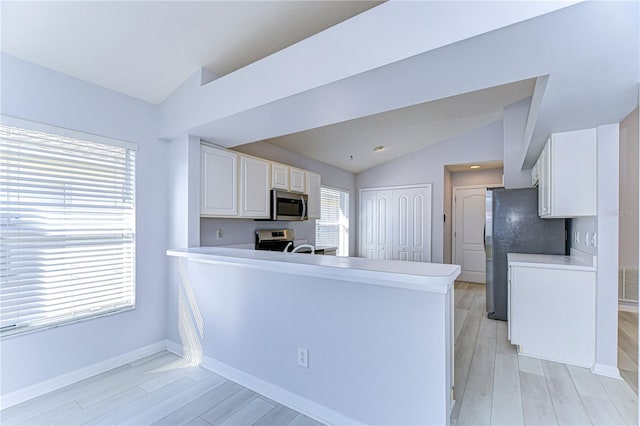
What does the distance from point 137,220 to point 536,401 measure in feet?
11.7

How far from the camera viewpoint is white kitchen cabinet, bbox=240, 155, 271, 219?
3354mm

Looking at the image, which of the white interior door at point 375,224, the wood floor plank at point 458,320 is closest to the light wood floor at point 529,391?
the wood floor plank at point 458,320

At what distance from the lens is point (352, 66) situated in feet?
5.63

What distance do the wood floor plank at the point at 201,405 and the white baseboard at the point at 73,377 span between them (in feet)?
3.38

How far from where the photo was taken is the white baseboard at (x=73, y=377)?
211 centimetres

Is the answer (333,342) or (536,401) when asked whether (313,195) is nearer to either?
(333,342)

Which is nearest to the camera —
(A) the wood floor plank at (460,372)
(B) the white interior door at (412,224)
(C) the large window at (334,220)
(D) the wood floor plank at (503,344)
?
(A) the wood floor plank at (460,372)

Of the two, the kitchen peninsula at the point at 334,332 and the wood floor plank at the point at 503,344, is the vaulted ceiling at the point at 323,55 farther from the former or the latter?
the wood floor plank at the point at 503,344

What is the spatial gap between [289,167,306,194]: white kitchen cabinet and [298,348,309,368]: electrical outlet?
2435 millimetres

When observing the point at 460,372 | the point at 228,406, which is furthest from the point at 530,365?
the point at 228,406

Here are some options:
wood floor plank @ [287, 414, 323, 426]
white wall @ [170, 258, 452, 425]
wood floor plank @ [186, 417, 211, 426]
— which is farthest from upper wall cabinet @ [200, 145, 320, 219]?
wood floor plank @ [287, 414, 323, 426]

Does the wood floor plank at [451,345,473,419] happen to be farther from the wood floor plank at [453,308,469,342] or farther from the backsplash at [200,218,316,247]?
the backsplash at [200,218,316,247]

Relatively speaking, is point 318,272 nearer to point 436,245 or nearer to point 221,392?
point 221,392

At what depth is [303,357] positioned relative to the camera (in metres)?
2.01
